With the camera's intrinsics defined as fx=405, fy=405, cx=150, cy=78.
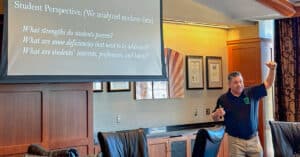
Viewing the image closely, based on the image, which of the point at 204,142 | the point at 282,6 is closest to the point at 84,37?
the point at 204,142

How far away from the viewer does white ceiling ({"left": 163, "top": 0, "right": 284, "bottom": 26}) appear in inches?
213

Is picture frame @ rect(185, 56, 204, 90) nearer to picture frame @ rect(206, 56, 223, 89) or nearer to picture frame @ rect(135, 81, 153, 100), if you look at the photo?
picture frame @ rect(206, 56, 223, 89)

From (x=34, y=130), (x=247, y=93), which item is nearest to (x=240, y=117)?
(x=247, y=93)

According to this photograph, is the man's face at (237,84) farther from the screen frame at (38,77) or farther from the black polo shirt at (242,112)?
the screen frame at (38,77)

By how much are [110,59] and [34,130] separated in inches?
44.8

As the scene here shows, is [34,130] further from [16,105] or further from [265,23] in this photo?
[265,23]

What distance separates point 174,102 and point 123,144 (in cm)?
274

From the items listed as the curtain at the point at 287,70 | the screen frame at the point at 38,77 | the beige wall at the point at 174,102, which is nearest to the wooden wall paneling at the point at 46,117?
the screen frame at the point at 38,77

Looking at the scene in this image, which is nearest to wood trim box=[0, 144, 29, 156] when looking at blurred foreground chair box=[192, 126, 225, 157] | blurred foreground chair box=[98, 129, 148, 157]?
blurred foreground chair box=[98, 129, 148, 157]

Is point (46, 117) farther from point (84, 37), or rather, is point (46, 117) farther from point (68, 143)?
point (84, 37)

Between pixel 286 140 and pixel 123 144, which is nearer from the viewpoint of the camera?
pixel 123 144

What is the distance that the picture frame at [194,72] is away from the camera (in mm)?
6164

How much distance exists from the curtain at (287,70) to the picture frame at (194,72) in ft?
4.03

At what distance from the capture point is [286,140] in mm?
3875
